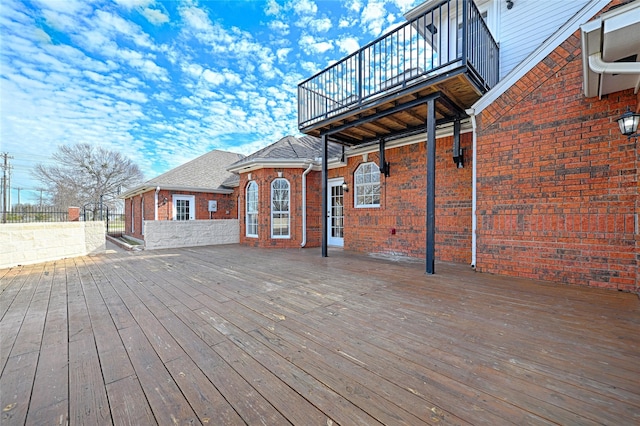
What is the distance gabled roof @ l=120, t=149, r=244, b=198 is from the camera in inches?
418

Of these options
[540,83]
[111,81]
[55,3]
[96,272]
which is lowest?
[96,272]

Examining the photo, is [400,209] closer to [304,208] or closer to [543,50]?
[304,208]

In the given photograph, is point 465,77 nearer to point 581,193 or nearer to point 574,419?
point 581,193

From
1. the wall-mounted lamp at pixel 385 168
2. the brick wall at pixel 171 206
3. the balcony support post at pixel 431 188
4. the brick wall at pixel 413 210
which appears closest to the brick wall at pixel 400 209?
the brick wall at pixel 413 210

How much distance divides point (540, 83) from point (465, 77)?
121 centimetres

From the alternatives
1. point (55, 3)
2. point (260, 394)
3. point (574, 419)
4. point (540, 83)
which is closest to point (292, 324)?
point (260, 394)

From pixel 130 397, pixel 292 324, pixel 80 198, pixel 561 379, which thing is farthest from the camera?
pixel 80 198

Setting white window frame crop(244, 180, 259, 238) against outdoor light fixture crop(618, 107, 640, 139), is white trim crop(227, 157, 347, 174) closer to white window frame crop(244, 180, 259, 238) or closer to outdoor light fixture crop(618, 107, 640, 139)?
white window frame crop(244, 180, 259, 238)

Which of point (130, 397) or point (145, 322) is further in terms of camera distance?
point (145, 322)

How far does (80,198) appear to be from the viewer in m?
20.5

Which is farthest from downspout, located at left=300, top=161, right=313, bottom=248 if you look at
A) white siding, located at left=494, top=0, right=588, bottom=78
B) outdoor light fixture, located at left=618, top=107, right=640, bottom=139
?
outdoor light fixture, located at left=618, top=107, right=640, bottom=139

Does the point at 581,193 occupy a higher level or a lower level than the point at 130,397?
higher

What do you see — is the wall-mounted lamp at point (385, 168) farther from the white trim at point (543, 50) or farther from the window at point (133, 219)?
the window at point (133, 219)

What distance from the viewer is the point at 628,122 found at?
10.2 feet
